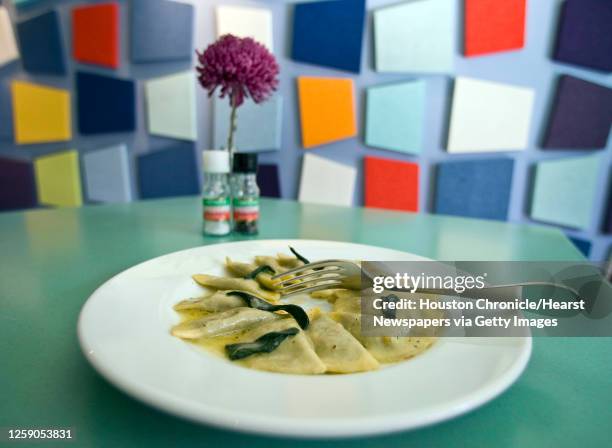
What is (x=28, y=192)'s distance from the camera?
9.43ft

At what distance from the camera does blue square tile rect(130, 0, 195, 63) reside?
2.37m

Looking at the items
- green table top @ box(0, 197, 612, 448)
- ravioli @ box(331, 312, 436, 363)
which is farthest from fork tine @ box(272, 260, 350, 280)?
green table top @ box(0, 197, 612, 448)

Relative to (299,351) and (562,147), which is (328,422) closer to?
(299,351)

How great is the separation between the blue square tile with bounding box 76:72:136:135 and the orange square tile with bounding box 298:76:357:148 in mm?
1062

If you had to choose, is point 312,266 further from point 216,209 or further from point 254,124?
point 254,124

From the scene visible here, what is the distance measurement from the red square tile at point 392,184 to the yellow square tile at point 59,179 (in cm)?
188

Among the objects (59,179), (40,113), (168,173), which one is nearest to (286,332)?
(168,173)

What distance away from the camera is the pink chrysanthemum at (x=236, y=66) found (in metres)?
1.01

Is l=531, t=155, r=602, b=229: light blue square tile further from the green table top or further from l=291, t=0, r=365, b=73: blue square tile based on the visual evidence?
the green table top

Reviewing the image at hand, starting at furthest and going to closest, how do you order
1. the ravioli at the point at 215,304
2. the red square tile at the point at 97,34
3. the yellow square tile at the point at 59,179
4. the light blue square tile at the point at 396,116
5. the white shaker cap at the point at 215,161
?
the yellow square tile at the point at 59,179, the red square tile at the point at 97,34, the light blue square tile at the point at 396,116, the white shaker cap at the point at 215,161, the ravioli at the point at 215,304

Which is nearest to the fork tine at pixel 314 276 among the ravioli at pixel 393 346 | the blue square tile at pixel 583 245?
the ravioli at pixel 393 346

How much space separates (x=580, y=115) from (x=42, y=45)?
3089 mm

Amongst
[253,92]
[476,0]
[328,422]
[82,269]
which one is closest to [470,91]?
[476,0]

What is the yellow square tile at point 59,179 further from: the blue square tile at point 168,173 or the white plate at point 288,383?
the white plate at point 288,383
